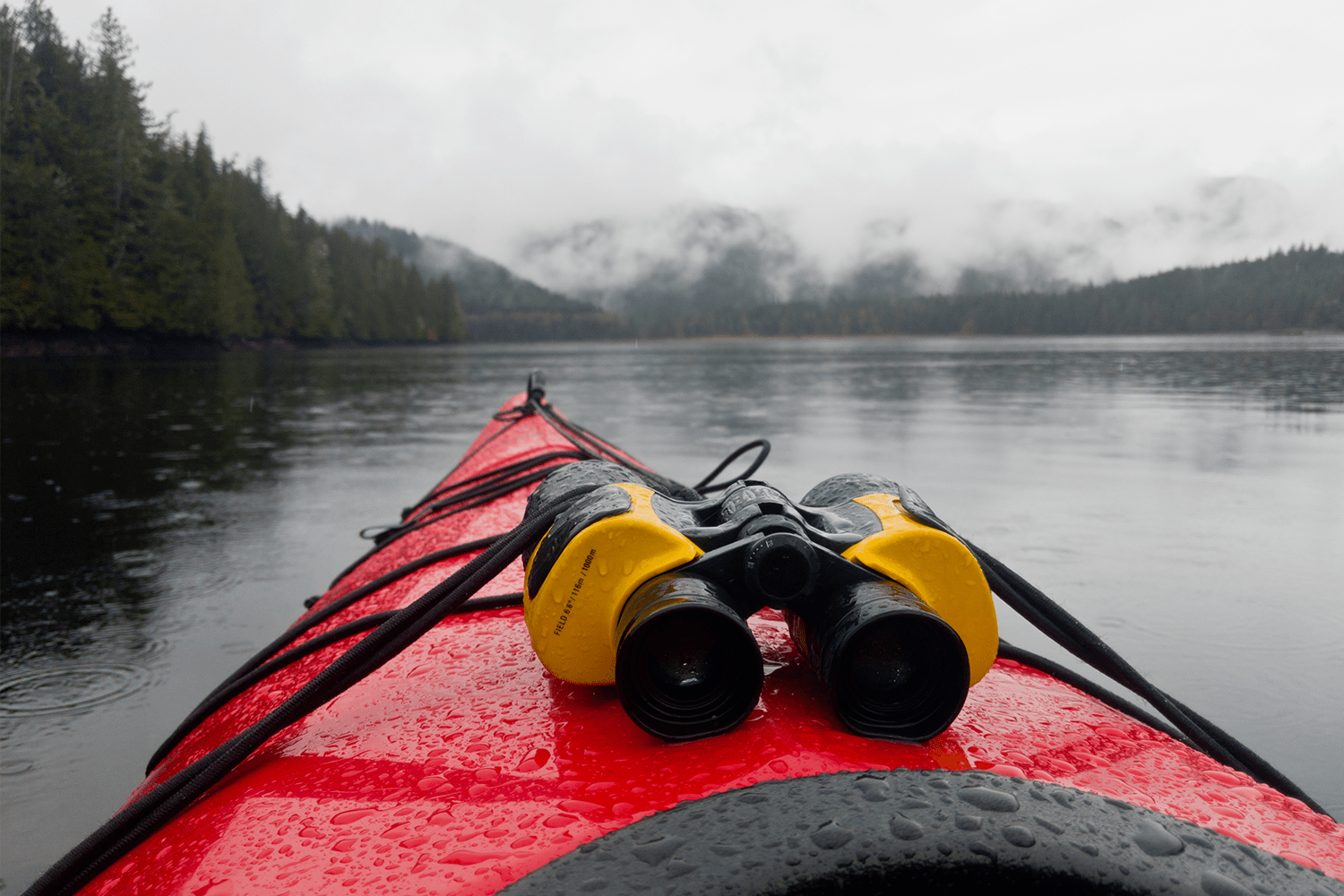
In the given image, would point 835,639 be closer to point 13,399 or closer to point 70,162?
point 13,399

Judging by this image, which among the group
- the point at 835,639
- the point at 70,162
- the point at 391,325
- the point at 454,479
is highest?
the point at 70,162

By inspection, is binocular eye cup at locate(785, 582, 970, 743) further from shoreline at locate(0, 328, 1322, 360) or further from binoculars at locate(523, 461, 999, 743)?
shoreline at locate(0, 328, 1322, 360)

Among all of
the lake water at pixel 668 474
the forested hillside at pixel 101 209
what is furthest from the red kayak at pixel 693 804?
the forested hillside at pixel 101 209

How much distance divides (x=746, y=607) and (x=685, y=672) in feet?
0.50

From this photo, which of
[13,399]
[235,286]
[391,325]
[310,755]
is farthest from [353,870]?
[391,325]

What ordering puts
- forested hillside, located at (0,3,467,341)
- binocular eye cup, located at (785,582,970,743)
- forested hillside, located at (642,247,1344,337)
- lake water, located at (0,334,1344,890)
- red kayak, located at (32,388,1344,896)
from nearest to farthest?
red kayak, located at (32,388,1344,896) < binocular eye cup, located at (785,582,970,743) < lake water, located at (0,334,1344,890) < forested hillside, located at (0,3,467,341) < forested hillside, located at (642,247,1344,337)

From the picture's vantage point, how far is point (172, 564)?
4723 mm

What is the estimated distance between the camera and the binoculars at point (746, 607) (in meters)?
0.93

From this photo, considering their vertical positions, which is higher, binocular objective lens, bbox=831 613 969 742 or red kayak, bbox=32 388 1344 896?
binocular objective lens, bbox=831 613 969 742

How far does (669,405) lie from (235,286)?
4158 centimetres

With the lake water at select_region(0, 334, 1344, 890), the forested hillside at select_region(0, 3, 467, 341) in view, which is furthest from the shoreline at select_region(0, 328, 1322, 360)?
the lake water at select_region(0, 334, 1344, 890)

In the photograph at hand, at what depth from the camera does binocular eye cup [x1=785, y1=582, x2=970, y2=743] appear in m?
0.92

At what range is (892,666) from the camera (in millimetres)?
975

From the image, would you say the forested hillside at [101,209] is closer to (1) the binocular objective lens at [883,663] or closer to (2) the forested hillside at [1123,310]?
(1) the binocular objective lens at [883,663]
